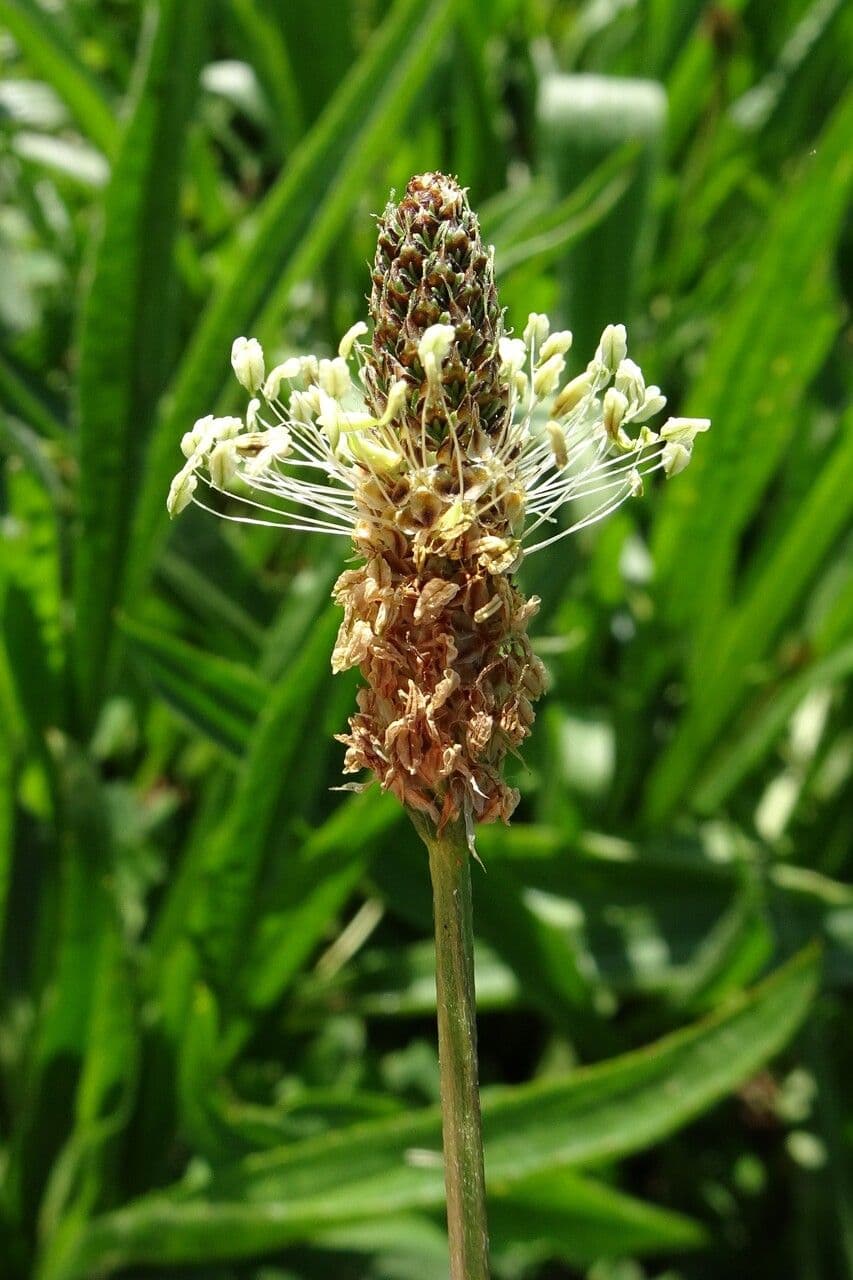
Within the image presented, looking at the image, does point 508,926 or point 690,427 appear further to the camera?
point 508,926

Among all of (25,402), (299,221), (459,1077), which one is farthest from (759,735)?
(459,1077)

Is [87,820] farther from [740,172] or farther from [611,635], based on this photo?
[740,172]

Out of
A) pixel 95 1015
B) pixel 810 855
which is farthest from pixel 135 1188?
pixel 810 855

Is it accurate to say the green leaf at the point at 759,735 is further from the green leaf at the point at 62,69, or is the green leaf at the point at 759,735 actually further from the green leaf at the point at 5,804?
the green leaf at the point at 62,69

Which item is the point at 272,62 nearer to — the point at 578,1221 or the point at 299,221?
the point at 299,221

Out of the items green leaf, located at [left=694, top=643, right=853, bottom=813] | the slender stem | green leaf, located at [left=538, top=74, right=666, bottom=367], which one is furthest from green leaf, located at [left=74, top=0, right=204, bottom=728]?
the slender stem

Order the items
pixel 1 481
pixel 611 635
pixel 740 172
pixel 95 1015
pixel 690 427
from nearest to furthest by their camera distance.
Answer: pixel 690 427, pixel 95 1015, pixel 1 481, pixel 611 635, pixel 740 172
